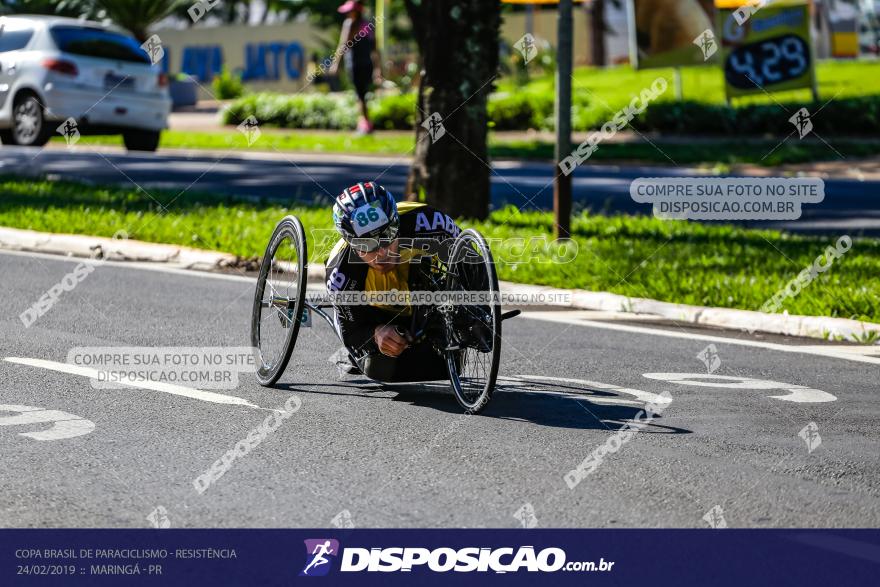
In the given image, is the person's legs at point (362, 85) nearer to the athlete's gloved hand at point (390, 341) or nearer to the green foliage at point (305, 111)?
the green foliage at point (305, 111)

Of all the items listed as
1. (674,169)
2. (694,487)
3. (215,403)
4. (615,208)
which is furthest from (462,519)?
(674,169)

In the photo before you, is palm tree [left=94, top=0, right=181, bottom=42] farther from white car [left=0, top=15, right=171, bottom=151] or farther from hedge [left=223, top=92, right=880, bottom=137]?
white car [left=0, top=15, right=171, bottom=151]

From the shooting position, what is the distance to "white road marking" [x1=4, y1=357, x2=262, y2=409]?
24.7 feet

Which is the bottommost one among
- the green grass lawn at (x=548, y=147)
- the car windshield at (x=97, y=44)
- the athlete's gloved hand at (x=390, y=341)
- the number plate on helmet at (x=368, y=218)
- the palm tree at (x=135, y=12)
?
→ the green grass lawn at (x=548, y=147)

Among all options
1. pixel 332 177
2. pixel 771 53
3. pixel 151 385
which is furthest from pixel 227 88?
pixel 151 385

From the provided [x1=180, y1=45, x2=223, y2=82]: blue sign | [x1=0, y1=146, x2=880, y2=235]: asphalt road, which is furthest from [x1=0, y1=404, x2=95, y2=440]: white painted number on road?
[x1=180, y1=45, x2=223, y2=82]: blue sign

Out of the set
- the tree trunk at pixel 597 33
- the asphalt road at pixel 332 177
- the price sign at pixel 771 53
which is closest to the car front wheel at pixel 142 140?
the asphalt road at pixel 332 177

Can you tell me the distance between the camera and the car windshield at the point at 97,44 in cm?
2086

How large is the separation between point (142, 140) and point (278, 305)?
16743mm

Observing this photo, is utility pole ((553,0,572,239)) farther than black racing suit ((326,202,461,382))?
Yes

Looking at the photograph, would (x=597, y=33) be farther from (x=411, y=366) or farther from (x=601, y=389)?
Answer: (x=411, y=366)

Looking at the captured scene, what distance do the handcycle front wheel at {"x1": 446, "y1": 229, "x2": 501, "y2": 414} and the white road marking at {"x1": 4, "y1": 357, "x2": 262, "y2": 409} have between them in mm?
1047

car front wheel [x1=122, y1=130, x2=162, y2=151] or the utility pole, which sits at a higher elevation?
the utility pole

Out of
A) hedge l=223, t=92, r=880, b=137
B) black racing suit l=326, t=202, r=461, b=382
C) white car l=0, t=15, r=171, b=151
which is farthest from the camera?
hedge l=223, t=92, r=880, b=137
